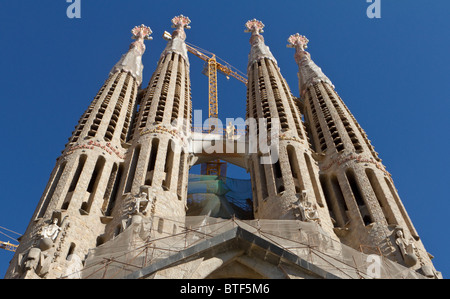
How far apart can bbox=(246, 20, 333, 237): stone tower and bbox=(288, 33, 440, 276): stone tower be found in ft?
2.80

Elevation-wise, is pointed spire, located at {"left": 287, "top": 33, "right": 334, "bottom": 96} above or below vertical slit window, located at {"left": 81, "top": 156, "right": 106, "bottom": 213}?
above

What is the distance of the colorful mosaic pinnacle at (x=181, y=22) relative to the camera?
159 feet

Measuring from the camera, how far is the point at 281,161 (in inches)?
1118

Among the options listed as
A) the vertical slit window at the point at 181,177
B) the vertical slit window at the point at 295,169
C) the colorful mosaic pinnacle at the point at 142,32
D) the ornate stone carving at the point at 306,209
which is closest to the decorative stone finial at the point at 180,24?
the colorful mosaic pinnacle at the point at 142,32

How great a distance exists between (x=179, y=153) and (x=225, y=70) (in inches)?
1205

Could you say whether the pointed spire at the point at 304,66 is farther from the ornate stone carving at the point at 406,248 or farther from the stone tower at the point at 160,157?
the ornate stone carving at the point at 406,248

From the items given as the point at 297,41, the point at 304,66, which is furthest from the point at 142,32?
the point at 304,66

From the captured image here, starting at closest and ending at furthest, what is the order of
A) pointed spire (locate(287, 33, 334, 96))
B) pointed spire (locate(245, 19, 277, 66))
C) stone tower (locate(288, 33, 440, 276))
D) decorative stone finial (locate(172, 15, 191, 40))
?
1. stone tower (locate(288, 33, 440, 276))
2. pointed spire (locate(287, 33, 334, 96))
3. pointed spire (locate(245, 19, 277, 66))
4. decorative stone finial (locate(172, 15, 191, 40))

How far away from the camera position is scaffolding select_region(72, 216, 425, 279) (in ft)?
52.1

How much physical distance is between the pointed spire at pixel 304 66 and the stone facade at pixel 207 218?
24 centimetres

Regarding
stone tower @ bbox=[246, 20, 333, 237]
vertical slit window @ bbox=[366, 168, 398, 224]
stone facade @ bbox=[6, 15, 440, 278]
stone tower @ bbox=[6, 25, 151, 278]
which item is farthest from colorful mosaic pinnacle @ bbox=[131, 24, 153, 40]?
vertical slit window @ bbox=[366, 168, 398, 224]

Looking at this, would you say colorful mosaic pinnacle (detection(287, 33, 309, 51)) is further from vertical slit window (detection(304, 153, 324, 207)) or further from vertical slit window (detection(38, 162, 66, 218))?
vertical slit window (detection(38, 162, 66, 218))

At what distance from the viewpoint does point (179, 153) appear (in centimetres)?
2938

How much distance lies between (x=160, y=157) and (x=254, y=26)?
24.2 meters
